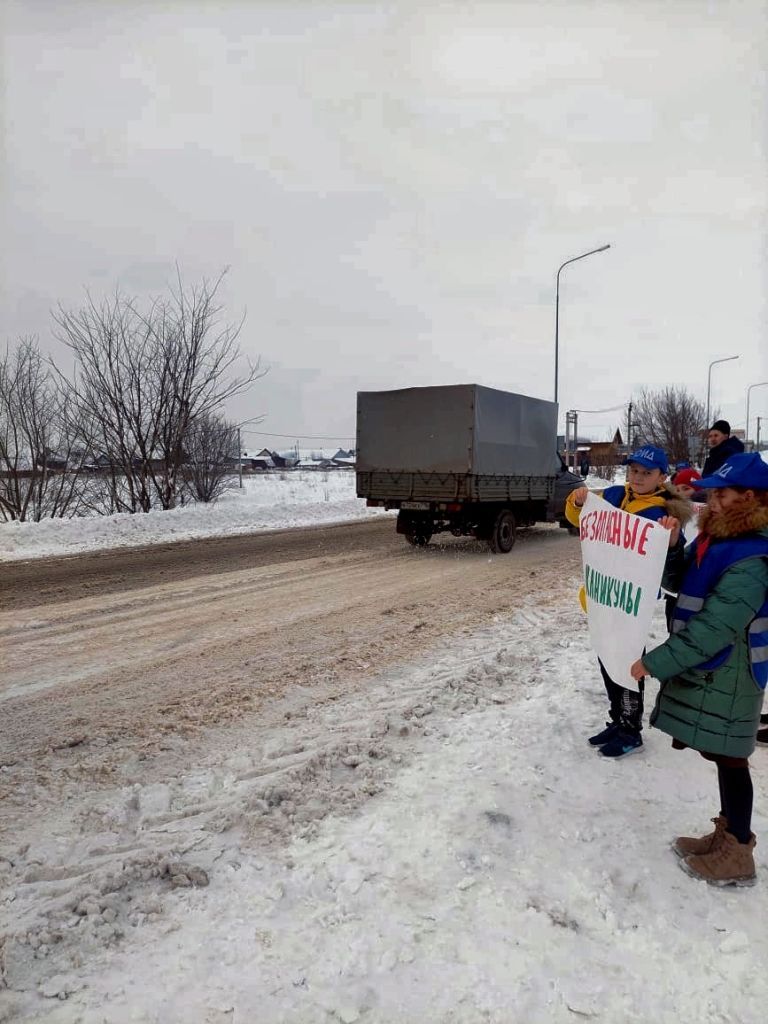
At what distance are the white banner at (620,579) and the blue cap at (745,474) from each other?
1.62 ft

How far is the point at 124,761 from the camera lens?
3.75 m

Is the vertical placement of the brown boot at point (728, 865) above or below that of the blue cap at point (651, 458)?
below

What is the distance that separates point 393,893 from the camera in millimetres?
2572

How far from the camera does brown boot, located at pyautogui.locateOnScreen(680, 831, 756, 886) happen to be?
268cm

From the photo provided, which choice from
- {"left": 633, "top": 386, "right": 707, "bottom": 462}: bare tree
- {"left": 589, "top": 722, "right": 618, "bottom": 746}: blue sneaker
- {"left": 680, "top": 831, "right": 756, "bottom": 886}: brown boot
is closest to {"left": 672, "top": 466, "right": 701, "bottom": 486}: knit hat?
{"left": 589, "top": 722, "right": 618, "bottom": 746}: blue sneaker

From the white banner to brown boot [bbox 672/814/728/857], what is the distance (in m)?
0.68

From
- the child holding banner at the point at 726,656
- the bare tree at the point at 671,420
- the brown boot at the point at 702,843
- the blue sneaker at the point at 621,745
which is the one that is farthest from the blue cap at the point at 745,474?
the bare tree at the point at 671,420

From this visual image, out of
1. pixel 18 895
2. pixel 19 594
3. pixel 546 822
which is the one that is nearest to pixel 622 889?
pixel 546 822

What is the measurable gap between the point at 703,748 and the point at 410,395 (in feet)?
32.4

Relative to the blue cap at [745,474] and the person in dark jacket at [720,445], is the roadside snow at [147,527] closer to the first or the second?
the person in dark jacket at [720,445]

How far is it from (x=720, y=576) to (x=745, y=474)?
43 cm

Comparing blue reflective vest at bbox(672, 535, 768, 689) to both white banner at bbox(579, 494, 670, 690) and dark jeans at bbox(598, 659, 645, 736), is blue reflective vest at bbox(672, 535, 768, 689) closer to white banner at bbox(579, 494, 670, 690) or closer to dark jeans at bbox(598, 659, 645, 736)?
white banner at bbox(579, 494, 670, 690)

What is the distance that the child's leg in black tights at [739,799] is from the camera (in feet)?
8.93

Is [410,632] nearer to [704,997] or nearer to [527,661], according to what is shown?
[527,661]
